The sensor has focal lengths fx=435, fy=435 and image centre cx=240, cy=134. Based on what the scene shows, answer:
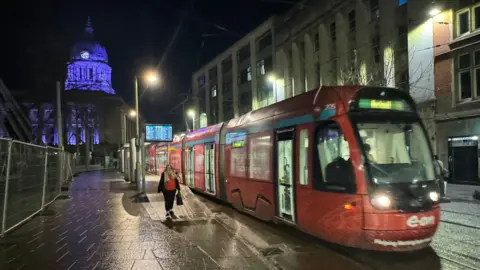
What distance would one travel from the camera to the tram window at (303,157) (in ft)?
29.0

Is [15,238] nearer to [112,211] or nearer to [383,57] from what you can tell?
[112,211]

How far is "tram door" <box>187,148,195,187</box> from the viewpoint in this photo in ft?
67.7

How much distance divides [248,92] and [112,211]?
1640 inches

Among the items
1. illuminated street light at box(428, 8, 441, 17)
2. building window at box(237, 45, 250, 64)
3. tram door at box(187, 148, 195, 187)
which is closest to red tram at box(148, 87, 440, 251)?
tram door at box(187, 148, 195, 187)

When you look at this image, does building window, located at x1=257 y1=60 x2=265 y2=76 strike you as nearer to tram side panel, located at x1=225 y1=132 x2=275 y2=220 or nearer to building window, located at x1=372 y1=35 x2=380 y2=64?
building window, located at x1=372 y1=35 x2=380 y2=64

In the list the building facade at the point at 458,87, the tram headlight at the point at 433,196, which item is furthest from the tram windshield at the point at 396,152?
the building facade at the point at 458,87

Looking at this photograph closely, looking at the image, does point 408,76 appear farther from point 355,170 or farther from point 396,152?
point 355,170

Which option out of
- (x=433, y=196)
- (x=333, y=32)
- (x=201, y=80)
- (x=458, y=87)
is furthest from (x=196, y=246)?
(x=201, y=80)

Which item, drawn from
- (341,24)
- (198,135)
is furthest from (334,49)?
A: (198,135)

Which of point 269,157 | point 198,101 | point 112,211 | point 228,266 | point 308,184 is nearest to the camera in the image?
point 228,266

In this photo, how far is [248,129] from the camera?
1268cm

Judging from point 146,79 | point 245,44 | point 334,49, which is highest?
point 245,44

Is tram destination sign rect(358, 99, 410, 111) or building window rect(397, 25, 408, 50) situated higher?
building window rect(397, 25, 408, 50)

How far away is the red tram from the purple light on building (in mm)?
114090
